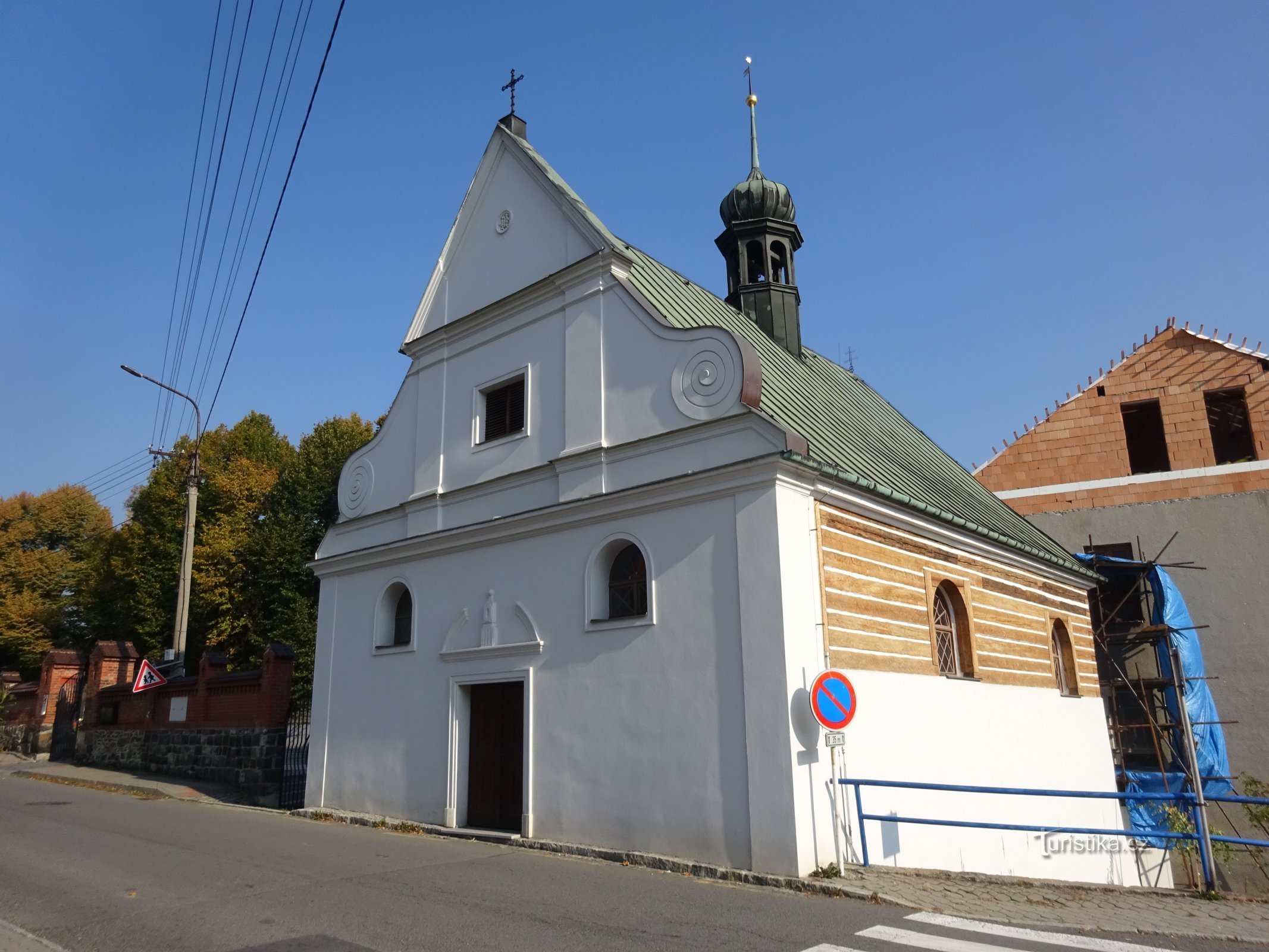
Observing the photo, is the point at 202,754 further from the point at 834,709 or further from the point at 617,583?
the point at 834,709

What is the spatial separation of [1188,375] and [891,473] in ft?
39.3

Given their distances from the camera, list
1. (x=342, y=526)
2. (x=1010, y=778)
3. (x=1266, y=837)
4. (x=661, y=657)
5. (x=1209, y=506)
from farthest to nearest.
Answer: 1. (x=1209, y=506)
2. (x=1266, y=837)
3. (x=342, y=526)
4. (x=1010, y=778)
5. (x=661, y=657)

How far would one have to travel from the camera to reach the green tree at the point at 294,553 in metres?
32.9

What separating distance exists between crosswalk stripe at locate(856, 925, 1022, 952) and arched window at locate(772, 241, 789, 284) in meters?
14.4

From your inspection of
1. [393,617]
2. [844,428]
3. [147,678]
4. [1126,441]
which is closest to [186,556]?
[147,678]

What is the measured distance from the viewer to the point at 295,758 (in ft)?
57.9

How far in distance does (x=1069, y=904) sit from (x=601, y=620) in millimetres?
5731

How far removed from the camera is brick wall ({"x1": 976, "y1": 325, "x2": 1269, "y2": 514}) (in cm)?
2062

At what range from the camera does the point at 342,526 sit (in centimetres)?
1636

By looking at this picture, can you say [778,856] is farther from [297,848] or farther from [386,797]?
[386,797]

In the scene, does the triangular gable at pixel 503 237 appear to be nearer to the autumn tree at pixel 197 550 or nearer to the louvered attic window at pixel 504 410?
the louvered attic window at pixel 504 410

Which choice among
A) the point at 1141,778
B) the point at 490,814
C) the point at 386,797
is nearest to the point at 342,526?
the point at 386,797

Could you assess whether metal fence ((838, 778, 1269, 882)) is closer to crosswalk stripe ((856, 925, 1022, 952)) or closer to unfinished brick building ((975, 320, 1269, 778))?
crosswalk stripe ((856, 925, 1022, 952))

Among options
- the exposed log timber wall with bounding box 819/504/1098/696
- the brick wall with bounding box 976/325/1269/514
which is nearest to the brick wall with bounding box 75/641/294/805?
the exposed log timber wall with bounding box 819/504/1098/696
